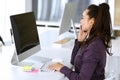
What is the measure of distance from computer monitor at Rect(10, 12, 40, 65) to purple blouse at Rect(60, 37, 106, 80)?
1.28 ft

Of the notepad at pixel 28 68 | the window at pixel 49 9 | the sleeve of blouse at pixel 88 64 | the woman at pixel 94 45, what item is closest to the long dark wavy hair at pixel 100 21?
the woman at pixel 94 45

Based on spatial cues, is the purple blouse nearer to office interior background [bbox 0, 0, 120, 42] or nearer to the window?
office interior background [bbox 0, 0, 120, 42]

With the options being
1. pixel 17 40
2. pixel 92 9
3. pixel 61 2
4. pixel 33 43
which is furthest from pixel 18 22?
pixel 61 2

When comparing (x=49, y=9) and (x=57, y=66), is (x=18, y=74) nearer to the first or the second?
(x=57, y=66)

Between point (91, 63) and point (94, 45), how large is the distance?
5.6 inches

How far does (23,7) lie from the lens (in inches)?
189

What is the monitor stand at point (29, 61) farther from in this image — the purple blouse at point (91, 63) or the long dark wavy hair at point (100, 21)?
the long dark wavy hair at point (100, 21)

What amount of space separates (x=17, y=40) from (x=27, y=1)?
300 cm

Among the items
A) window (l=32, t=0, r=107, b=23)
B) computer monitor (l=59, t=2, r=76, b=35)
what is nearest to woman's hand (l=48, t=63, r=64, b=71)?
computer monitor (l=59, t=2, r=76, b=35)

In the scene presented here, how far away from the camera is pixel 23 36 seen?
209 cm

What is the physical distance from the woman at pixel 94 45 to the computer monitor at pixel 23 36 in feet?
1.29

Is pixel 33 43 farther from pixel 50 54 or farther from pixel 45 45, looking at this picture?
pixel 45 45

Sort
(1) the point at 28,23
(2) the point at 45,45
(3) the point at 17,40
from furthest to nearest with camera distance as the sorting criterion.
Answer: (2) the point at 45,45 < (1) the point at 28,23 < (3) the point at 17,40

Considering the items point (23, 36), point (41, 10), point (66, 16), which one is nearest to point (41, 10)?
point (41, 10)
